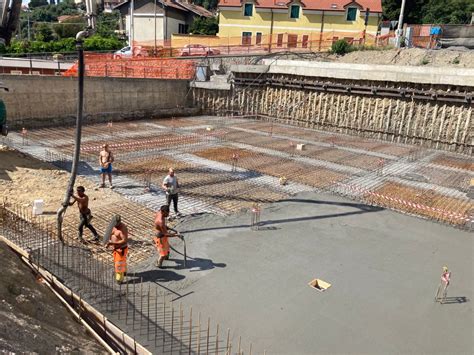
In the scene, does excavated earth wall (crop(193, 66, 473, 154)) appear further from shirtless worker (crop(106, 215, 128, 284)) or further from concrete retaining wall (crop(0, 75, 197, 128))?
shirtless worker (crop(106, 215, 128, 284))

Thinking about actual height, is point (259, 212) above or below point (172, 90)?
below

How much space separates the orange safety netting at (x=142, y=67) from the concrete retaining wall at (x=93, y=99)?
4.91 feet

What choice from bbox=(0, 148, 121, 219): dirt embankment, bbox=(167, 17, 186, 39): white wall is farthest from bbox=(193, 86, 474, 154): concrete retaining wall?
bbox=(167, 17, 186, 39): white wall

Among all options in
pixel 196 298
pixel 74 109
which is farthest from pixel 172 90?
pixel 196 298

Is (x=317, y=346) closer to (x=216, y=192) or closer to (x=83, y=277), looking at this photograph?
(x=83, y=277)

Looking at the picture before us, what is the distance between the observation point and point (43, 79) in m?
18.9

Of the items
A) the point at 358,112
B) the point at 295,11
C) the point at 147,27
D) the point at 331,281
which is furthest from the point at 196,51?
the point at 331,281

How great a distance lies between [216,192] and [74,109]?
11993 mm

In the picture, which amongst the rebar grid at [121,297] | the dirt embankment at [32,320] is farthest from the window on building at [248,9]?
the dirt embankment at [32,320]

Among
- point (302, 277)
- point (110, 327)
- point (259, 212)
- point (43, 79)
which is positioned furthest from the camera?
point (43, 79)

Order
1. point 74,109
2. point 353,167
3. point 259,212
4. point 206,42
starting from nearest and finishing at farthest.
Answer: point 259,212 → point 353,167 → point 74,109 → point 206,42

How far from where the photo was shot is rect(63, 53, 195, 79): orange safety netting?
80.1 ft

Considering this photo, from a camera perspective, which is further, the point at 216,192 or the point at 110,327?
the point at 216,192

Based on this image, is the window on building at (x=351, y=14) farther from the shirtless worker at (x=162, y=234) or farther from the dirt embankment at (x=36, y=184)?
the shirtless worker at (x=162, y=234)
